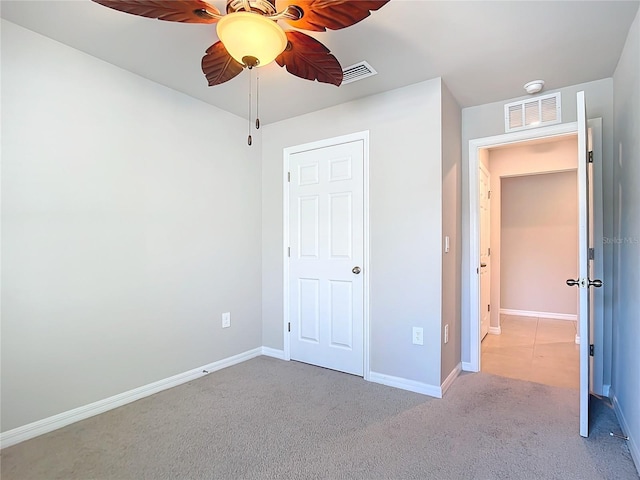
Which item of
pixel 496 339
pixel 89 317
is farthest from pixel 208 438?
pixel 496 339

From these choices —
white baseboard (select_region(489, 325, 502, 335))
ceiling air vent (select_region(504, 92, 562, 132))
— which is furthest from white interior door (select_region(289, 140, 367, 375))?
white baseboard (select_region(489, 325, 502, 335))

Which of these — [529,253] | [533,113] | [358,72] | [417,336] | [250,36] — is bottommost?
[417,336]

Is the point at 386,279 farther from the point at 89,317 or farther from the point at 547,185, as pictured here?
the point at 547,185

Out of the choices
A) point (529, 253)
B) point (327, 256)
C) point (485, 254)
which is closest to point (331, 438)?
point (327, 256)

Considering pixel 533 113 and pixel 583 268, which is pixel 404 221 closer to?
pixel 583 268

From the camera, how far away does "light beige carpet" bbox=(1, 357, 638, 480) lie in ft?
5.59

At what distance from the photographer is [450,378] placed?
2.76m

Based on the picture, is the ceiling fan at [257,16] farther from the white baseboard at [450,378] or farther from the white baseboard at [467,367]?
the white baseboard at [467,367]

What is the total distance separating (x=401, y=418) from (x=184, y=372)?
1.73 meters

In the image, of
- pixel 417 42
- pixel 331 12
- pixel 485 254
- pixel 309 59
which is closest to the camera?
pixel 331 12

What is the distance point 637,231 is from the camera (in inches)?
72.4

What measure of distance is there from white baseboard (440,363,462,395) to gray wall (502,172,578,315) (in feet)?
10.3

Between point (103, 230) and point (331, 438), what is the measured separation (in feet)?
6.46

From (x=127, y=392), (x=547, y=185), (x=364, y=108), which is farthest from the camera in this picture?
(x=547, y=185)
